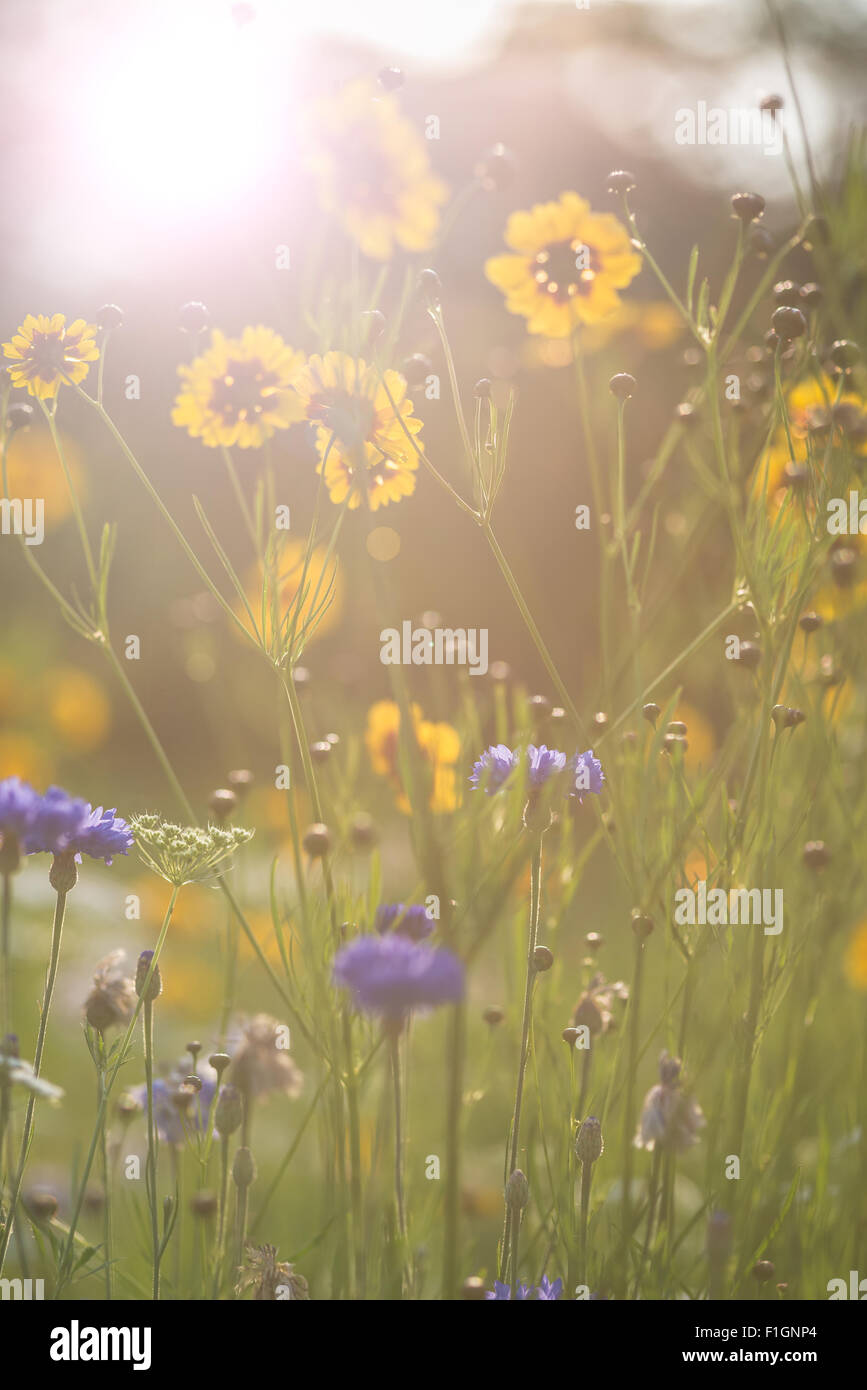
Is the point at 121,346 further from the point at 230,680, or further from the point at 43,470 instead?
the point at 43,470

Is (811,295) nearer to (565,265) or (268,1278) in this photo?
(565,265)

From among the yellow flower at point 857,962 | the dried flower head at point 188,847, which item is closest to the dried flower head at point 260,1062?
the dried flower head at point 188,847

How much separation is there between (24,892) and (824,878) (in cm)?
116

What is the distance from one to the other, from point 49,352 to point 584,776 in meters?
0.57

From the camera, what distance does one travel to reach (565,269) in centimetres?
109

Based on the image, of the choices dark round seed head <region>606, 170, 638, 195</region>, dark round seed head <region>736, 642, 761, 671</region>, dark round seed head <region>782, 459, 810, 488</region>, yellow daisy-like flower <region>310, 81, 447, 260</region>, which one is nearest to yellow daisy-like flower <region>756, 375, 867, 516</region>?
dark round seed head <region>782, 459, 810, 488</region>

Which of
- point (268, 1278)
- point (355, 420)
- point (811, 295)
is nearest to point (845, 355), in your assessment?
point (811, 295)

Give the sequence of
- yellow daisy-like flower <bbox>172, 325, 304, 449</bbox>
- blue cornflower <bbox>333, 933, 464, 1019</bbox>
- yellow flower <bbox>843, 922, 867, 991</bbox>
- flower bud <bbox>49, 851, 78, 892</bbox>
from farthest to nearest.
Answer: yellow flower <bbox>843, 922, 867, 991</bbox> → yellow daisy-like flower <bbox>172, 325, 304, 449</bbox> → flower bud <bbox>49, 851, 78, 892</bbox> → blue cornflower <bbox>333, 933, 464, 1019</bbox>

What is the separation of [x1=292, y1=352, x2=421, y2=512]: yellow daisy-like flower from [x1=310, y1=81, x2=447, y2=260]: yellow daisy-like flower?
104mm

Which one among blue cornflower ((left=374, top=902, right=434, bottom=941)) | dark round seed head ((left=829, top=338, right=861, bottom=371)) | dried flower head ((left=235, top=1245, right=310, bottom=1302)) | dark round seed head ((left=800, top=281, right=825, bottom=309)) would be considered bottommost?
dried flower head ((left=235, top=1245, right=310, bottom=1302))

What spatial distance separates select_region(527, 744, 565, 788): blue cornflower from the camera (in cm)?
77

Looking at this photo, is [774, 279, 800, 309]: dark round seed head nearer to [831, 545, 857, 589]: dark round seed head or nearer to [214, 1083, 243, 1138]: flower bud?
[831, 545, 857, 589]: dark round seed head

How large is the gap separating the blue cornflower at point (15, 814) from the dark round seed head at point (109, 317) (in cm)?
42
